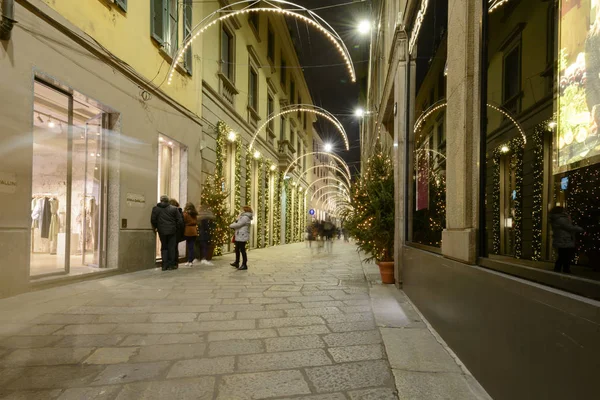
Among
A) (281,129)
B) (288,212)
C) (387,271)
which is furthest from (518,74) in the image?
(288,212)

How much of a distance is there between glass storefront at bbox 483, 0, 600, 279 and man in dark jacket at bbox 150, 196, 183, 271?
7.97 m

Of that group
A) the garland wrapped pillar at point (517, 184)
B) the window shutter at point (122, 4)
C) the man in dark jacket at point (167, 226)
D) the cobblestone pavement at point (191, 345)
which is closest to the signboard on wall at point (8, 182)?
the cobblestone pavement at point (191, 345)

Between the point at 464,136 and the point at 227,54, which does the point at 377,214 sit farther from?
the point at 227,54

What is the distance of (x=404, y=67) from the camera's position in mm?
7672

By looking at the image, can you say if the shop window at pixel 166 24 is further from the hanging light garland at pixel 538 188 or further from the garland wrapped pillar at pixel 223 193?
the hanging light garland at pixel 538 188

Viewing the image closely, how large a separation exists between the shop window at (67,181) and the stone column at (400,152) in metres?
5.84

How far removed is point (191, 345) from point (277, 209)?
19991 mm

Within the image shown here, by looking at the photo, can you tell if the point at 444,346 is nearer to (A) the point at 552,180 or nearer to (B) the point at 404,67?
(A) the point at 552,180

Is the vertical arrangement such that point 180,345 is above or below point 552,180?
below

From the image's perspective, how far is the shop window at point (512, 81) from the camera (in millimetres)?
2717

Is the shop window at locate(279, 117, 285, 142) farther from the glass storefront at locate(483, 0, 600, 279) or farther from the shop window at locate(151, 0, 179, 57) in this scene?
the glass storefront at locate(483, 0, 600, 279)

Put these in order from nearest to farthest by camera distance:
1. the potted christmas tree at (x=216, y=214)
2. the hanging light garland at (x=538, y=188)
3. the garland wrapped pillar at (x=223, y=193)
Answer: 1. the hanging light garland at (x=538, y=188)
2. the potted christmas tree at (x=216, y=214)
3. the garland wrapped pillar at (x=223, y=193)

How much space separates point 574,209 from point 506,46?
145 cm

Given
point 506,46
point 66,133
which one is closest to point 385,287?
point 506,46
